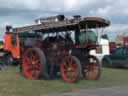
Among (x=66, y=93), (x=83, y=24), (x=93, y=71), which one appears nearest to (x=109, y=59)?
(x=93, y=71)

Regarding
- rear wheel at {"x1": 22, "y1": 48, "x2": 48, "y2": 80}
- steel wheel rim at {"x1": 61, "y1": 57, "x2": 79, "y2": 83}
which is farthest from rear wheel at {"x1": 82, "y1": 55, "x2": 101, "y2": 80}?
rear wheel at {"x1": 22, "y1": 48, "x2": 48, "y2": 80}

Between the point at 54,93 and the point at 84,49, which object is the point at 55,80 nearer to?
the point at 84,49

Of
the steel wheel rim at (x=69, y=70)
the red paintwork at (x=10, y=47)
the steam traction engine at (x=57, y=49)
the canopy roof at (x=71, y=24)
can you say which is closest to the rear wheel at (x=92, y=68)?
the steam traction engine at (x=57, y=49)

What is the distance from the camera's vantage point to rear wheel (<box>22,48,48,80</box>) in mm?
18594

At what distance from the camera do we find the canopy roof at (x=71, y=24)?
17.8 metres

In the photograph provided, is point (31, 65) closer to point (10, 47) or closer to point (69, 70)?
point (69, 70)

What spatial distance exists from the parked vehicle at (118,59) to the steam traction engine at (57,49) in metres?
9.34

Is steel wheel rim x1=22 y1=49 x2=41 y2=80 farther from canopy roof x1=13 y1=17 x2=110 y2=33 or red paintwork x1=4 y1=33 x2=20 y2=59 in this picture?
red paintwork x1=4 y1=33 x2=20 y2=59

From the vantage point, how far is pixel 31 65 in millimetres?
19422

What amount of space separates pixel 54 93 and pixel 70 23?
4.29 metres

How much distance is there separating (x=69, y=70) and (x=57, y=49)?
4.95 feet

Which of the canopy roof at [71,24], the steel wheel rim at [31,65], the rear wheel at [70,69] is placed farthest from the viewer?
the steel wheel rim at [31,65]

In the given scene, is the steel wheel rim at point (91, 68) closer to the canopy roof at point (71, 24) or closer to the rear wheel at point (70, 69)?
the rear wheel at point (70, 69)

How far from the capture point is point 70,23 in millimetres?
17906
